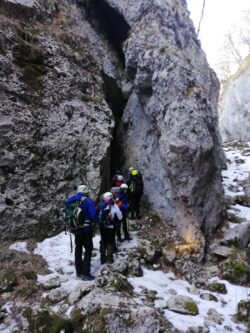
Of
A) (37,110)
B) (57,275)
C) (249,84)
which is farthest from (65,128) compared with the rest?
(249,84)

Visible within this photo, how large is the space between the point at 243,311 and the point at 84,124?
8288 mm

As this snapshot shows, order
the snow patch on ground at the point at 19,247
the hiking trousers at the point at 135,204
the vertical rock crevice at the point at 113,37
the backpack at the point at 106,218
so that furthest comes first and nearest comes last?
the vertical rock crevice at the point at 113,37
the hiking trousers at the point at 135,204
the snow patch on ground at the point at 19,247
the backpack at the point at 106,218

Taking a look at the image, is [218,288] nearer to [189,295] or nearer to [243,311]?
[189,295]

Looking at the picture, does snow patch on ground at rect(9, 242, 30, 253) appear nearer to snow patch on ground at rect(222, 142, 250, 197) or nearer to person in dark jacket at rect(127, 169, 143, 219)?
person in dark jacket at rect(127, 169, 143, 219)

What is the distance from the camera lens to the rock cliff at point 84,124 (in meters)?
10.6

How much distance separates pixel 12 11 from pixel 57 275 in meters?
11.4

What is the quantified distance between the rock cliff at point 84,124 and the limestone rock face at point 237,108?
23264 millimetres

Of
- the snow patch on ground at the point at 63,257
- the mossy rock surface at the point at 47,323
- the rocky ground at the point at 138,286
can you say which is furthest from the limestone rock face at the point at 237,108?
the mossy rock surface at the point at 47,323

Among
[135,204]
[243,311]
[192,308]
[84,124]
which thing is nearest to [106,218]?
→ [192,308]

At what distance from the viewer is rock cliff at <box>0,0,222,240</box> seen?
10.6 m

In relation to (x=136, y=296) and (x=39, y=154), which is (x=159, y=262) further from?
(x=39, y=154)

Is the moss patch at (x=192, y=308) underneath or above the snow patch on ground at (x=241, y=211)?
underneath

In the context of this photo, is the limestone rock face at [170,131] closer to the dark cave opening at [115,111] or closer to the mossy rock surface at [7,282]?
the dark cave opening at [115,111]

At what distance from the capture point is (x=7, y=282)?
24.4 ft
